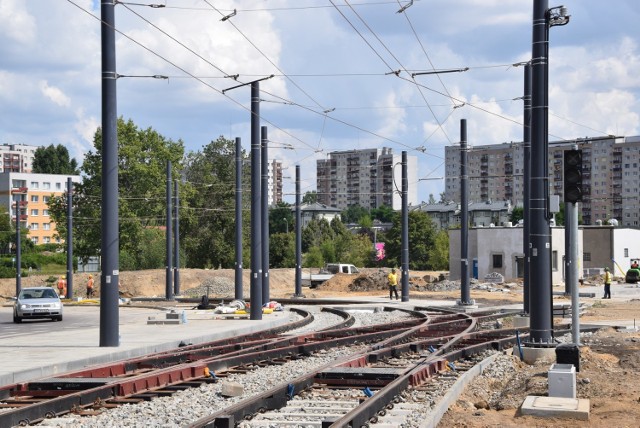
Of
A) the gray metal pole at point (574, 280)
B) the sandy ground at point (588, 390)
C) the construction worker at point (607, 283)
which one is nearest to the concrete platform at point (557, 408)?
the sandy ground at point (588, 390)

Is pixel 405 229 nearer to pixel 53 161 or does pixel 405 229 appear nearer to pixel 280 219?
pixel 280 219

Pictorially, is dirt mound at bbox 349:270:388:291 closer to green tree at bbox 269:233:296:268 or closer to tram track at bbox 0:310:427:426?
green tree at bbox 269:233:296:268

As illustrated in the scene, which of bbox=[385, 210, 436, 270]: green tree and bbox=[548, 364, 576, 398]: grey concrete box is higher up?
bbox=[385, 210, 436, 270]: green tree

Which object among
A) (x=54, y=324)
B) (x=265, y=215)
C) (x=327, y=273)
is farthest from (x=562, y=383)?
(x=327, y=273)

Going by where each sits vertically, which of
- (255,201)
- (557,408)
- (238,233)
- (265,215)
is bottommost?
(557,408)

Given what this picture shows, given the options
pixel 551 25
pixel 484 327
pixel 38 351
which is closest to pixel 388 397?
pixel 551 25

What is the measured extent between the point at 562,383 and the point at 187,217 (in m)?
83.7

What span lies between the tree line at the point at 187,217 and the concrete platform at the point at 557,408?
66.7 metres

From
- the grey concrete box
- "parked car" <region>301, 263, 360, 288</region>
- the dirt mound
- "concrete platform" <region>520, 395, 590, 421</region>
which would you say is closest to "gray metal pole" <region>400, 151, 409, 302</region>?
the dirt mound

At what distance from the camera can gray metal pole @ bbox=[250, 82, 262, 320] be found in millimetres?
30953

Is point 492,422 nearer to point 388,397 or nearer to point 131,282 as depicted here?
point 388,397

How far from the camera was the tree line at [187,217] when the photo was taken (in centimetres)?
8788

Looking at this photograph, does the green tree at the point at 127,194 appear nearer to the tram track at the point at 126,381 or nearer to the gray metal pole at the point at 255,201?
the gray metal pole at the point at 255,201

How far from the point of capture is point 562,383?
12.8 m
